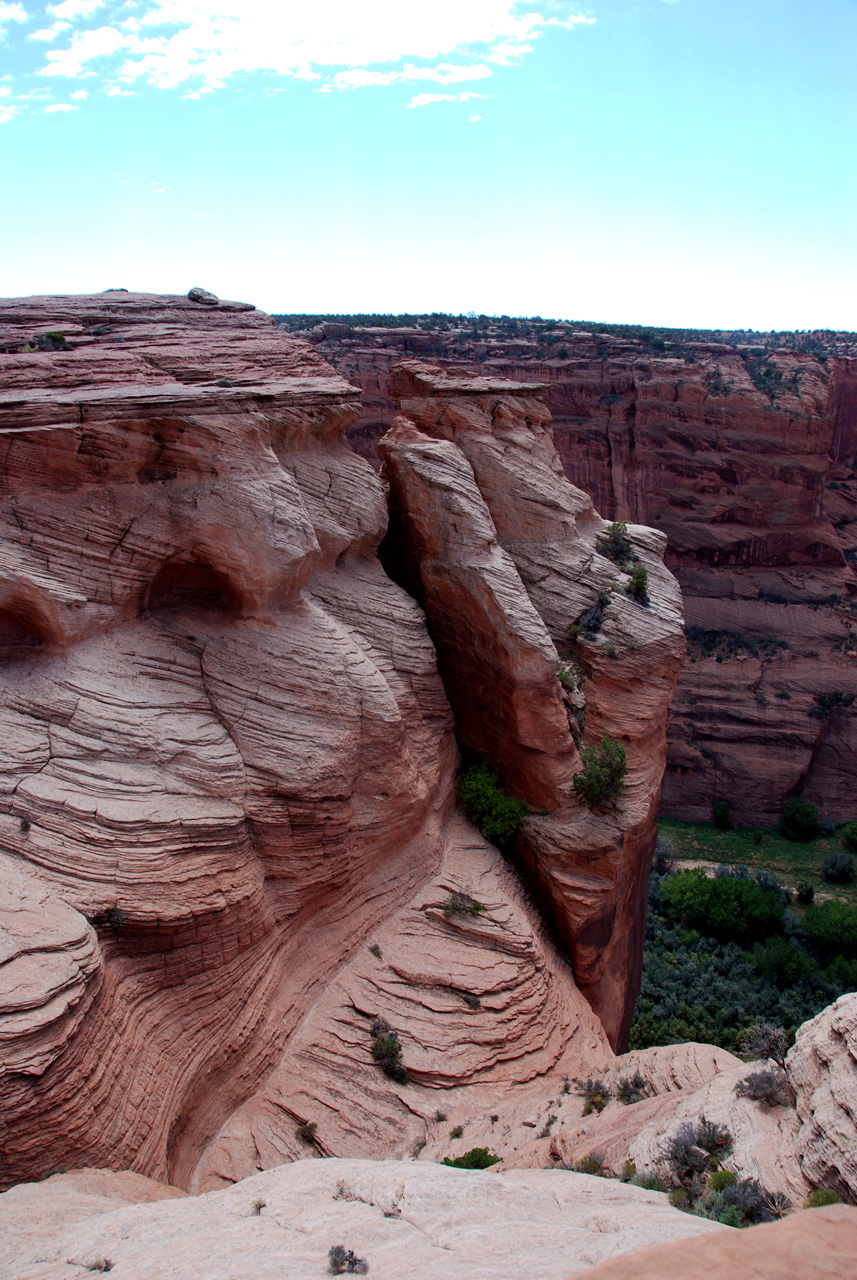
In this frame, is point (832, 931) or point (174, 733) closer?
point (174, 733)

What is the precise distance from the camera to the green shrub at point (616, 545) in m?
21.6

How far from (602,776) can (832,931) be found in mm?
17601

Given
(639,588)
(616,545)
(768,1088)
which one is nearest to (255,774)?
(768,1088)

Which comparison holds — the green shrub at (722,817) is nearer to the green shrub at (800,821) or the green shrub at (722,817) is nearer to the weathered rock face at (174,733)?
the green shrub at (800,821)

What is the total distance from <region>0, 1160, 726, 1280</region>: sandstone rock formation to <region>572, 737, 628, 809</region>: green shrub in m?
8.98

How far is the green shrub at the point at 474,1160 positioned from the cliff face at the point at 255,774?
2.39 ft

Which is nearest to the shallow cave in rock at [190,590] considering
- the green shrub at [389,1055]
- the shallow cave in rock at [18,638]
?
the shallow cave in rock at [18,638]

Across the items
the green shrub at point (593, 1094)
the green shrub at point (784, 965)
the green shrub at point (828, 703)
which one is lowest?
the green shrub at point (784, 965)

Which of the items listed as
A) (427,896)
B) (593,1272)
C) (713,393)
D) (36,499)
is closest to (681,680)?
(713,393)

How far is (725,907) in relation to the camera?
102ft

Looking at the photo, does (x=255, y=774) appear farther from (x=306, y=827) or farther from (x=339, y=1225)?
(x=339, y=1225)

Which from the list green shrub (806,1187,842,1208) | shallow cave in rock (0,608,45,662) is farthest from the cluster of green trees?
shallow cave in rock (0,608,45,662)

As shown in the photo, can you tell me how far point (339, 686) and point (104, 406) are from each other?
6.20m

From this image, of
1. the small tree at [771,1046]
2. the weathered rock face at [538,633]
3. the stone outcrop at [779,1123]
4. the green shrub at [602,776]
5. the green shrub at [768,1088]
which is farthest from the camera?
the green shrub at [602,776]
